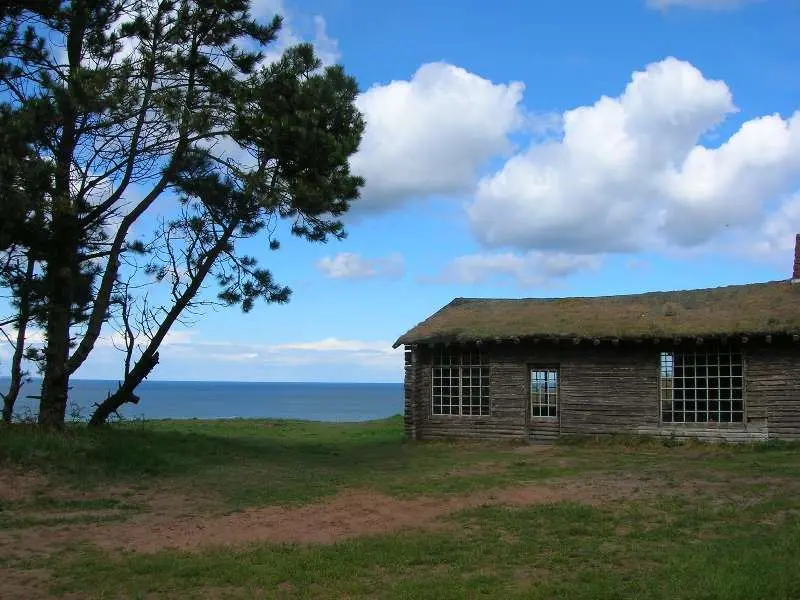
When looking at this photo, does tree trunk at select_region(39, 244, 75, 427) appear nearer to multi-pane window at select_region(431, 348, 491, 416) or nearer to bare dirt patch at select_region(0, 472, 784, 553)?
bare dirt patch at select_region(0, 472, 784, 553)

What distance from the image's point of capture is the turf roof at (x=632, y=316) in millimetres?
19703

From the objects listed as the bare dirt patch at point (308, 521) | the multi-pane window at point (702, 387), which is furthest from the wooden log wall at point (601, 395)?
the bare dirt patch at point (308, 521)

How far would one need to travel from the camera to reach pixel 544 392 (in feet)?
72.2

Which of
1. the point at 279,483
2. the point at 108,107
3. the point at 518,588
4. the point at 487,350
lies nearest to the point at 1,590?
the point at 518,588

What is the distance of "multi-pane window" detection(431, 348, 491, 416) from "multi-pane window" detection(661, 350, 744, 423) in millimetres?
5012

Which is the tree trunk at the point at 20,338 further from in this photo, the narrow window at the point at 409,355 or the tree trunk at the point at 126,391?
the narrow window at the point at 409,355

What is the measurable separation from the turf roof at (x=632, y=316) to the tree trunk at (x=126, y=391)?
23.8 feet

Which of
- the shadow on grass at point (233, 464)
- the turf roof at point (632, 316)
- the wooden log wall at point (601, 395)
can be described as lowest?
the shadow on grass at point (233, 464)

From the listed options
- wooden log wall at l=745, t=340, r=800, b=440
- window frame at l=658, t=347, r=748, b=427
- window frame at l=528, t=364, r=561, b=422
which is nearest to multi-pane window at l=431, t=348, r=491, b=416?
window frame at l=528, t=364, r=561, b=422

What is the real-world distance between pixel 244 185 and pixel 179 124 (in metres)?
1.89

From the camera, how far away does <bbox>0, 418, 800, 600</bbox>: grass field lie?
7512 millimetres

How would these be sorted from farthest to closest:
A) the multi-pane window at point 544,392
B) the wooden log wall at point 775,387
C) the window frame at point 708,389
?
the multi-pane window at point 544,392 < the window frame at point 708,389 < the wooden log wall at point 775,387

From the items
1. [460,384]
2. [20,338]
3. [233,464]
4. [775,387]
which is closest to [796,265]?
[775,387]

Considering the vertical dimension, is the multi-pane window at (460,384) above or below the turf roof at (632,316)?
below
